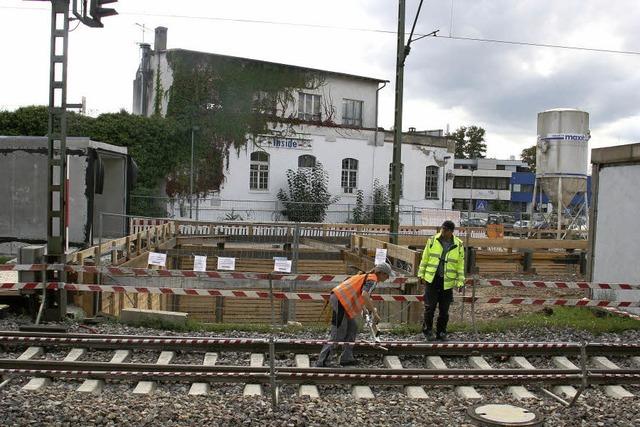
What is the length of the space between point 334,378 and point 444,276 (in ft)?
9.66

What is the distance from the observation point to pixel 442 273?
997 cm

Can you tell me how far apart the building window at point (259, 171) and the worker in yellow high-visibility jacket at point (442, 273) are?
27906mm

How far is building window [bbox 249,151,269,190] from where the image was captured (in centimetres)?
3750

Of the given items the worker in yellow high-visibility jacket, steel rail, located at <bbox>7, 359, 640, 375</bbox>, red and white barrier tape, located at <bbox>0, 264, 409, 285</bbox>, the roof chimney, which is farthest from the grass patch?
the roof chimney

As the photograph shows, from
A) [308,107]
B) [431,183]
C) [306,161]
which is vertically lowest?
[431,183]

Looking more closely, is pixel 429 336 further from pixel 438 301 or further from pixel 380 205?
pixel 380 205

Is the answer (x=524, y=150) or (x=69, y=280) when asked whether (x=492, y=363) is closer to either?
(x=69, y=280)

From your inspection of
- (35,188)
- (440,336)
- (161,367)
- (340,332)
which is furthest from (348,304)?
(35,188)

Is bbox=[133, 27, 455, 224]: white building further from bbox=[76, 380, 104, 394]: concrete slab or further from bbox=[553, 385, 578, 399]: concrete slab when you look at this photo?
bbox=[553, 385, 578, 399]: concrete slab

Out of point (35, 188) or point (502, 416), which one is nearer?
point (502, 416)

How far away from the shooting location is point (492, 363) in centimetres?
903

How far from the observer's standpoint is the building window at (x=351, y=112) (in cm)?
4128

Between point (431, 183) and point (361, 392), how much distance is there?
3680 centimetres

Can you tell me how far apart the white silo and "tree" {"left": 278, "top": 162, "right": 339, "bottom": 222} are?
501 inches
